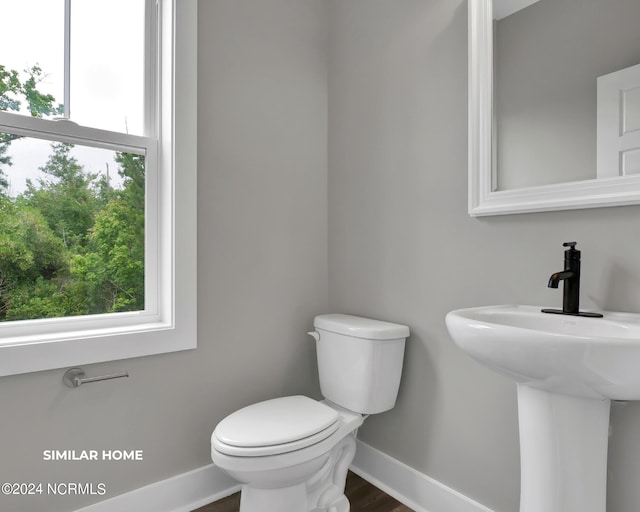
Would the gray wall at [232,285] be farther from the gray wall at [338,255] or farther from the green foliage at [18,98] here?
the green foliage at [18,98]

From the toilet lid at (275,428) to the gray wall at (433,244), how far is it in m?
0.44

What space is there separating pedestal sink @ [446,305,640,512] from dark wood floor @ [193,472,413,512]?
675mm

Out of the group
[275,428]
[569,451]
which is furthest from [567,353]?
[275,428]

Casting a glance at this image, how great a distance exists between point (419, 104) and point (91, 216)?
4.35 ft

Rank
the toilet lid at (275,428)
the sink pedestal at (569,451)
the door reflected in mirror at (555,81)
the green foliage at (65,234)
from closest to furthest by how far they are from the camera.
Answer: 1. the sink pedestal at (569,451)
2. the door reflected in mirror at (555,81)
3. the toilet lid at (275,428)
4. the green foliage at (65,234)

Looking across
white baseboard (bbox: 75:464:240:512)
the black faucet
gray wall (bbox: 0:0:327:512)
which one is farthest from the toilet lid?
the black faucet

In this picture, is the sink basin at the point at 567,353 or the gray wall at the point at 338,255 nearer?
the sink basin at the point at 567,353

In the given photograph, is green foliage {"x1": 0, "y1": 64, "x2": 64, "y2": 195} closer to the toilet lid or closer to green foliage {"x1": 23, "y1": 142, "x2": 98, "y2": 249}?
green foliage {"x1": 23, "y1": 142, "x2": 98, "y2": 249}

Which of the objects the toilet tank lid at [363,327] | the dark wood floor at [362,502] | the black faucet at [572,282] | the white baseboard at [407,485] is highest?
the black faucet at [572,282]

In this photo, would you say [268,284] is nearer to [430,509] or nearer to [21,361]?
[21,361]

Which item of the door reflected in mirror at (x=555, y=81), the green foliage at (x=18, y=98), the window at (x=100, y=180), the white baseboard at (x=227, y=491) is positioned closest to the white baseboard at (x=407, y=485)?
the white baseboard at (x=227, y=491)

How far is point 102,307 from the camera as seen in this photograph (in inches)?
58.3

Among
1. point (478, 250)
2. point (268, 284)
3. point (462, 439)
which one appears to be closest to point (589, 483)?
point (462, 439)

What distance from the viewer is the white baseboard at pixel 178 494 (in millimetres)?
1417
